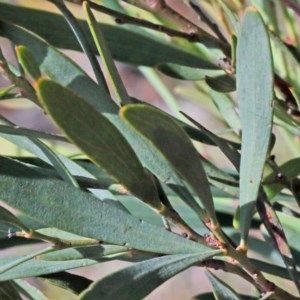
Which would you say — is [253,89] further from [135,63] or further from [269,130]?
[135,63]

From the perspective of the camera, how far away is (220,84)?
0.54 meters

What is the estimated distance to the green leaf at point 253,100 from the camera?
15.1 inches

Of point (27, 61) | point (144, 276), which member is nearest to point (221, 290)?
point (144, 276)

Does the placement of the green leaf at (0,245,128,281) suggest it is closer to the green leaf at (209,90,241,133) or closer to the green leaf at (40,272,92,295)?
the green leaf at (40,272,92,295)

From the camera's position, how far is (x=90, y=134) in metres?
0.32

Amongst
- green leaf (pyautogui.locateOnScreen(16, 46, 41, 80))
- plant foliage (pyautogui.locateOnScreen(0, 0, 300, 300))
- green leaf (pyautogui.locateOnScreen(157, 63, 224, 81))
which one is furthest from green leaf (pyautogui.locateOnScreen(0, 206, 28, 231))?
green leaf (pyautogui.locateOnScreen(157, 63, 224, 81))

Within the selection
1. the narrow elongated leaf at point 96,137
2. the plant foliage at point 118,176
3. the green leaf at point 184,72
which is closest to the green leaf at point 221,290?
the plant foliage at point 118,176

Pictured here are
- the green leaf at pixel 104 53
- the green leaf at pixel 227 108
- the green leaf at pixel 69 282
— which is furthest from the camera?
the green leaf at pixel 227 108

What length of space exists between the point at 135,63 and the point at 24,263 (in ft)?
0.85

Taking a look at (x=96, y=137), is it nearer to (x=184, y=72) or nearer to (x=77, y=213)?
(x=77, y=213)

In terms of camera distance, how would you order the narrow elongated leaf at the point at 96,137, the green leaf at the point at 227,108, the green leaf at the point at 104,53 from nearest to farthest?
1. the narrow elongated leaf at the point at 96,137
2. the green leaf at the point at 104,53
3. the green leaf at the point at 227,108

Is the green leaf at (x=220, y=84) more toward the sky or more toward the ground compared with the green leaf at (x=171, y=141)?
more toward the ground

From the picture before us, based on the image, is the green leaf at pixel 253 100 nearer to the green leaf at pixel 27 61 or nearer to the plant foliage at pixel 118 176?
the plant foliage at pixel 118 176

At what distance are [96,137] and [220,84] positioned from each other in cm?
24
